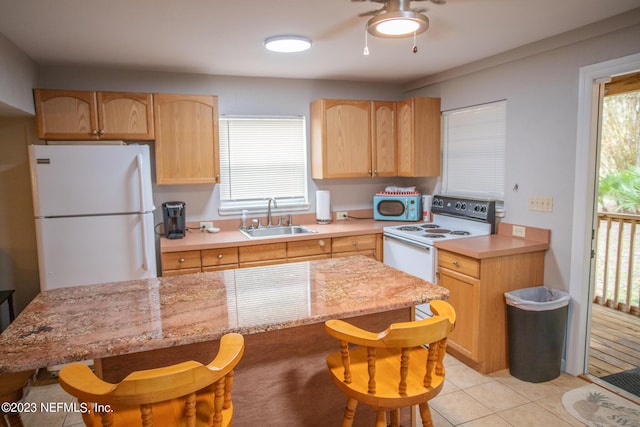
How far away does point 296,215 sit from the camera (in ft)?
13.8

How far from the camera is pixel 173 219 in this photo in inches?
138

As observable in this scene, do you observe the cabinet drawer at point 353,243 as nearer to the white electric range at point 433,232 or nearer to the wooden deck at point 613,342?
the white electric range at point 433,232

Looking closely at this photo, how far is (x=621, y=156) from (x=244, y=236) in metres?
3.92

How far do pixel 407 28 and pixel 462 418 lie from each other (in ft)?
7.17

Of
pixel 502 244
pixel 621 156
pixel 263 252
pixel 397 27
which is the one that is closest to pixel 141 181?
pixel 263 252

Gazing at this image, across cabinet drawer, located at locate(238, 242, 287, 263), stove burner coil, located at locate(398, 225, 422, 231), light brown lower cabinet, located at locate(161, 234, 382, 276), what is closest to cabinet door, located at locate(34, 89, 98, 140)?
light brown lower cabinet, located at locate(161, 234, 382, 276)

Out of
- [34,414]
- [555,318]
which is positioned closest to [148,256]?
[34,414]

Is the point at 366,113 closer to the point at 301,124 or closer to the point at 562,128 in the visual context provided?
the point at 301,124

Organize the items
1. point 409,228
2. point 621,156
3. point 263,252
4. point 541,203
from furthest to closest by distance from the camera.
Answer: point 621,156
point 409,228
point 263,252
point 541,203

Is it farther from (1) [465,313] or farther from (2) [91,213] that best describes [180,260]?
(1) [465,313]

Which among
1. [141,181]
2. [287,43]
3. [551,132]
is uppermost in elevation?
[287,43]

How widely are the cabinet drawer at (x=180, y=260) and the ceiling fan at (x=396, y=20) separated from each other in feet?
6.81

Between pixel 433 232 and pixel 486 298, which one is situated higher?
pixel 433 232

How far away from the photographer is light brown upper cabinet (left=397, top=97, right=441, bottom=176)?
397 centimetres
